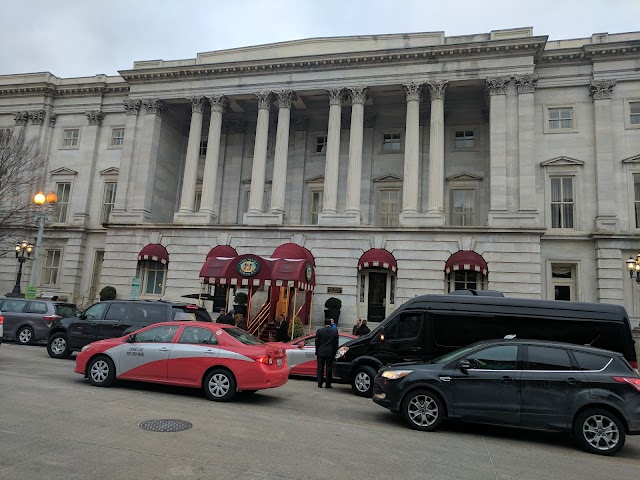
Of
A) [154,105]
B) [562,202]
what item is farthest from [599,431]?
[154,105]

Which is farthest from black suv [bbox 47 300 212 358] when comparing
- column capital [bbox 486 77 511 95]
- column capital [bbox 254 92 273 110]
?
column capital [bbox 486 77 511 95]

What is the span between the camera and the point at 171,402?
A: 9.46 m

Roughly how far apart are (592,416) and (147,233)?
2679 centimetres

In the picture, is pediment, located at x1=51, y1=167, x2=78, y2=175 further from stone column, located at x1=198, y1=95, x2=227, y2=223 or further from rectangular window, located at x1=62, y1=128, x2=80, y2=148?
stone column, located at x1=198, y1=95, x2=227, y2=223

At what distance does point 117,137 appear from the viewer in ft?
116

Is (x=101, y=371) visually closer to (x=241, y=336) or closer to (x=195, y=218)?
(x=241, y=336)

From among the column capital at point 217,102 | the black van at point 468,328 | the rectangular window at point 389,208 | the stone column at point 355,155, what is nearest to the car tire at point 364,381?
the black van at point 468,328

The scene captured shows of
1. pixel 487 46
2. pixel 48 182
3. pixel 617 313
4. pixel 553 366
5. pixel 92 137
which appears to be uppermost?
pixel 487 46

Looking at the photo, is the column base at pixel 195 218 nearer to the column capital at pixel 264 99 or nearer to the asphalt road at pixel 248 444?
the column capital at pixel 264 99

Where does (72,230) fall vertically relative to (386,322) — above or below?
above

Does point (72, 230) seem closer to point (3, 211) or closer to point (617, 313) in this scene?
point (3, 211)

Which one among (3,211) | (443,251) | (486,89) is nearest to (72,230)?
(3,211)

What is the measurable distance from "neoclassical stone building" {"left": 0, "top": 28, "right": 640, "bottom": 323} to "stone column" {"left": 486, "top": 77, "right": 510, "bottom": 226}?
0.26 feet

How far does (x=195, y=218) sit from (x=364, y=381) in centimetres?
1946
